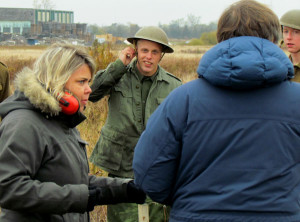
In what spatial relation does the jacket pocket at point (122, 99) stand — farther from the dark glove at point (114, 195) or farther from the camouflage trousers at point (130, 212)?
the dark glove at point (114, 195)

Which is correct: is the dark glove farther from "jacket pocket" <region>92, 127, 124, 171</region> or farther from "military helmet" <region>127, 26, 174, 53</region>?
"military helmet" <region>127, 26, 174, 53</region>

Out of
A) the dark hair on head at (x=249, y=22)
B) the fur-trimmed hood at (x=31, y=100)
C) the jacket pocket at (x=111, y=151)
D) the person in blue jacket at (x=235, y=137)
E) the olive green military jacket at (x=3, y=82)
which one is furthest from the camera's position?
the olive green military jacket at (x=3, y=82)

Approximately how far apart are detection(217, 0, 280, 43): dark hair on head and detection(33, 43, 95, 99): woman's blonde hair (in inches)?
31.5

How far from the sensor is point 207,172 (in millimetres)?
1821

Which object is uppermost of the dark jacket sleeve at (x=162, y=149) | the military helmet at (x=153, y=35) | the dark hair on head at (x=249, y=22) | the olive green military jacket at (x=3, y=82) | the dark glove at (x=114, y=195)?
the dark hair on head at (x=249, y=22)

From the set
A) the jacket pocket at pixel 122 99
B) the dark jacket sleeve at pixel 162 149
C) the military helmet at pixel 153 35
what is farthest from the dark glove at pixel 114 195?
the military helmet at pixel 153 35

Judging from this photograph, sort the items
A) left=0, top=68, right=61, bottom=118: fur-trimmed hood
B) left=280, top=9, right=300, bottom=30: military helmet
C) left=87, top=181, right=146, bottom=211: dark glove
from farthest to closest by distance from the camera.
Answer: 1. left=280, top=9, right=300, bottom=30: military helmet
2. left=87, top=181, right=146, bottom=211: dark glove
3. left=0, top=68, right=61, bottom=118: fur-trimmed hood

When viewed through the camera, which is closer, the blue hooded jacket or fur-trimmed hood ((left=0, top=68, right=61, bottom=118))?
the blue hooded jacket

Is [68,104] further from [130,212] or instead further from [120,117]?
[130,212]

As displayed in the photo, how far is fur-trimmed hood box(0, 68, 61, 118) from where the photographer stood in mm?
2078

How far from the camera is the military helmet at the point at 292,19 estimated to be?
4199 mm

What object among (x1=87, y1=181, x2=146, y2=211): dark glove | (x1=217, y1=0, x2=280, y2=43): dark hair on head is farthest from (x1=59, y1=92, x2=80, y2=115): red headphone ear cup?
(x1=217, y1=0, x2=280, y2=43): dark hair on head

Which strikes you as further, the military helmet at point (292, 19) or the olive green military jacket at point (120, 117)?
the military helmet at point (292, 19)

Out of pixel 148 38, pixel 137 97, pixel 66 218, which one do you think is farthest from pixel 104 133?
pixel 66 218
